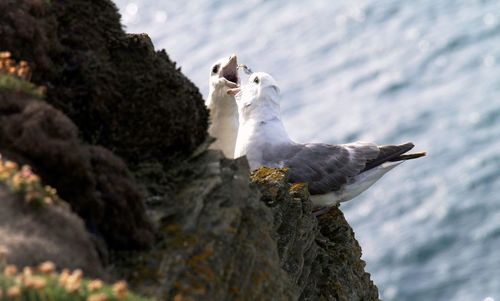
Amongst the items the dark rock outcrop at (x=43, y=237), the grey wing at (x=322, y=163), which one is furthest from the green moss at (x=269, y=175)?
the dark rock outcrop at (x=43, y=237)

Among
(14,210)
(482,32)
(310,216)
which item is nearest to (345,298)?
(310,216)

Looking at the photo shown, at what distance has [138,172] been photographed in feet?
28.7

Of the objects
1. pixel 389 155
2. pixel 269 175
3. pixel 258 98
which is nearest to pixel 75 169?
pixel 269 175

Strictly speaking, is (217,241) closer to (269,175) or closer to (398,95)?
(269,175)

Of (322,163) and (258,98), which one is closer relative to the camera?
(322,163)

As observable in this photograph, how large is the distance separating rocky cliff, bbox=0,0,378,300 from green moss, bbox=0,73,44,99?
2 cm

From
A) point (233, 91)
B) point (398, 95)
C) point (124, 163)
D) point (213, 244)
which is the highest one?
point (398, 95)

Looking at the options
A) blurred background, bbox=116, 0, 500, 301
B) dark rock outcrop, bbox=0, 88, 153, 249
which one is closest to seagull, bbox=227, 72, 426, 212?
dark rock outcrop, bbox=0, 88, 153, 249

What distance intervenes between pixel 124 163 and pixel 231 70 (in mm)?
7017

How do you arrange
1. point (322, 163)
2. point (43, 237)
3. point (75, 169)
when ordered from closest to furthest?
1. point (43, 237)
2. point (75, 169)
3. point (322, 163)

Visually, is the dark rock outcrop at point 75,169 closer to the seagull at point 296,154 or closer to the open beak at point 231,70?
the seagull at point 296,154

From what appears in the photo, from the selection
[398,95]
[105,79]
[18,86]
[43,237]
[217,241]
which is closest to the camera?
[43,237]

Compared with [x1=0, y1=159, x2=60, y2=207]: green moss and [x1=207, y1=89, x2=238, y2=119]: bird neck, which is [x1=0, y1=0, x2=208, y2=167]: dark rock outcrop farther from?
[x1=207, y1=89, x2=238, y2=119]: bird neck

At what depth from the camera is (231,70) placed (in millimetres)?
15141
